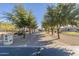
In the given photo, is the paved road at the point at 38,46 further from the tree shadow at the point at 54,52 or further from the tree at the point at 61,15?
the tree at the point at 61,15

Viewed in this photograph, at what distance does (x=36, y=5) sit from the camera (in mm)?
2791

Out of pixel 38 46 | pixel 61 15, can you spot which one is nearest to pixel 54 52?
pixel 38 46

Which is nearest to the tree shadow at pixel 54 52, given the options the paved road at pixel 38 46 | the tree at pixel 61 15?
the paved road at pixel 38 46

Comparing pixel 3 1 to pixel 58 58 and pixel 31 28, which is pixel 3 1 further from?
pixel 58 58

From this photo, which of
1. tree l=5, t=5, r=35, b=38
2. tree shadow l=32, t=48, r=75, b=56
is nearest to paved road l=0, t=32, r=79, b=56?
tree shadow l=32, t=48, r=75, b=56

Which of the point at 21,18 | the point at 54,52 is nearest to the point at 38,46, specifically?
the point at 54,52

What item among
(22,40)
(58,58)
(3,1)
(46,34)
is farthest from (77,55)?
(3,1)

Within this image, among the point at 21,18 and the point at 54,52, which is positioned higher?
the point at 21,18

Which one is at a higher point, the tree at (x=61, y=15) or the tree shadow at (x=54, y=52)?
the tree at (x=61, y=15)

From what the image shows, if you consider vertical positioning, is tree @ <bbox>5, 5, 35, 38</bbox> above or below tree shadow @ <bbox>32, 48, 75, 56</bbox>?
above

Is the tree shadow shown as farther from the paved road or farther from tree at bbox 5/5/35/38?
tree at bbox 5/5/35/38

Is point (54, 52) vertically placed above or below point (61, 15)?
below

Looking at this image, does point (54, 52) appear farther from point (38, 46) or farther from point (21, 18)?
point (21, 18)

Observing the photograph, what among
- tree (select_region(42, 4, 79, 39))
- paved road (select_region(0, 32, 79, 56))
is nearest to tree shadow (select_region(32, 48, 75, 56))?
paved road (select_region(0, 32, 79, 56))
